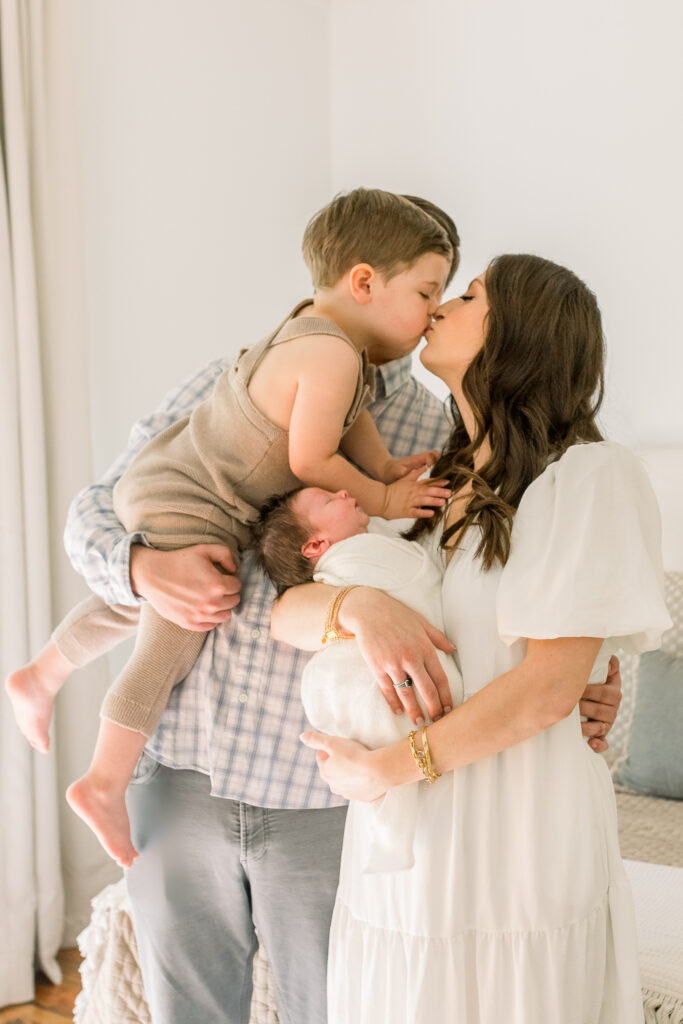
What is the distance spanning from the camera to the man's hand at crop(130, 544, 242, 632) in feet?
4.15

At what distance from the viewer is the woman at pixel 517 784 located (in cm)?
105

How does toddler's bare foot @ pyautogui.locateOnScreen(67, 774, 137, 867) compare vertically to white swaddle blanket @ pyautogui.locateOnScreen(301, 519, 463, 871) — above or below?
below

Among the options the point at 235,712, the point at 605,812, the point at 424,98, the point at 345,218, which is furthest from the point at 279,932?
the point at 424,98

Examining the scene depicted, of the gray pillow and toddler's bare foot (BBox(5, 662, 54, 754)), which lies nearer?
toddler's bare foot (BBox(5, 662, 54, 754))

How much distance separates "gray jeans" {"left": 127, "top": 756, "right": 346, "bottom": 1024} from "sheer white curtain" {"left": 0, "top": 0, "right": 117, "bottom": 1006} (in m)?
1.23

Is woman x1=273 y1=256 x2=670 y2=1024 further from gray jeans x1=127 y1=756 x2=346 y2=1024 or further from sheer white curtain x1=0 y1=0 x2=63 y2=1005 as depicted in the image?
sheer white curtain x1=0 y1=0 x2=63 y2=1005

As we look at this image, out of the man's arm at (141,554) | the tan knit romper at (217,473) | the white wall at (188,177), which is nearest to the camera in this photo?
the man's arm at (141,554)

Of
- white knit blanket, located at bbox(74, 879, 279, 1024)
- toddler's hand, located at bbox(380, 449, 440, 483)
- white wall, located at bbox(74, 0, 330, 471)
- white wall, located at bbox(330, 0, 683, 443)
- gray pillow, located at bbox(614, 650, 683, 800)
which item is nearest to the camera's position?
toddler's hand, located at bbox(380, 449, 440, 483)

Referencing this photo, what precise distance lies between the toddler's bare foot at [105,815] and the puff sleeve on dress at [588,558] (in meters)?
0.63

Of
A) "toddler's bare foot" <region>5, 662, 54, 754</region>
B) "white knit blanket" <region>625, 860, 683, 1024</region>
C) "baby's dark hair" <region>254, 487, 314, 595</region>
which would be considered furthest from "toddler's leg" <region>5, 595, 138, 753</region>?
"white knit blanket" <region>625, 860, 683, 1024</region>

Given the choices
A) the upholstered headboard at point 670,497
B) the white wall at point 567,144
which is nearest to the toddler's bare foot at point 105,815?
the upholstered headboard at point 670,497

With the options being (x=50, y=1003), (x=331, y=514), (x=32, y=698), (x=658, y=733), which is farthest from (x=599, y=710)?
(x=50, y=1003)

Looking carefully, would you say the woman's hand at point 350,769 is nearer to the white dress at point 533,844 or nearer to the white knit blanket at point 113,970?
the white dress at point 533,844

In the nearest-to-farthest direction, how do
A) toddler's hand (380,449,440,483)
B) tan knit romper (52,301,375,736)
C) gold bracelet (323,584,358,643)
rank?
1. gold bracelet (323,584,358,643)
2. tan knit romper (52,301,375,736)
3. toddler's hand (380,449,440,483)
